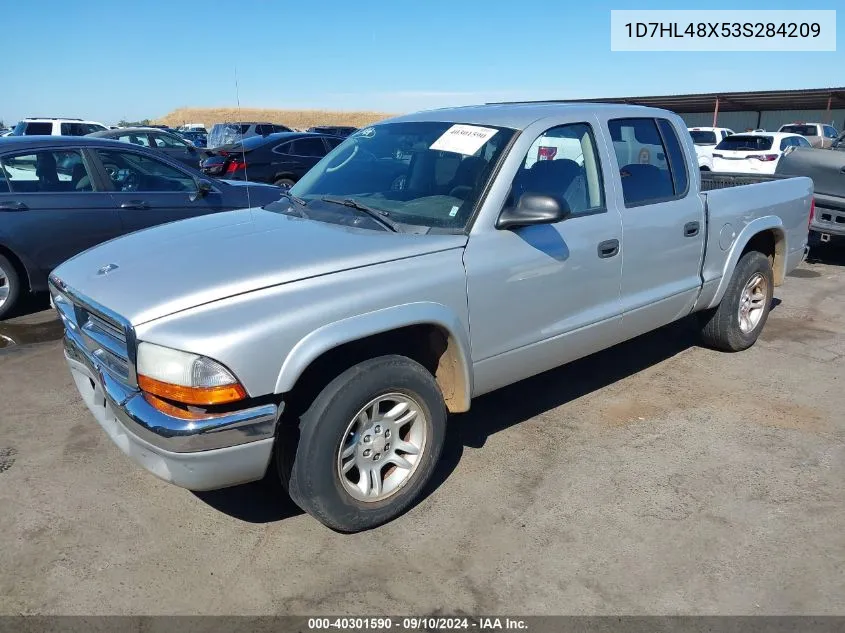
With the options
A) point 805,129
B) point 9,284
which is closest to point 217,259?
point 9,284

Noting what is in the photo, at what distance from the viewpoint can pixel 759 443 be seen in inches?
159

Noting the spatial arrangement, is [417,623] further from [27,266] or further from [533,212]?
[27,266]

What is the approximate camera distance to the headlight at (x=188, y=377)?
255 cm

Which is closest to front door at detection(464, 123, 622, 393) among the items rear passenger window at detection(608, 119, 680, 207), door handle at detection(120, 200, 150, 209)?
rear passenger window at detection(608, 119, 680, 207)

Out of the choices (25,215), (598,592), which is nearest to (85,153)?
(25,215)

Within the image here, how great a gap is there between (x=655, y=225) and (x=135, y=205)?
194 inches

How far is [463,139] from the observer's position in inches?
147

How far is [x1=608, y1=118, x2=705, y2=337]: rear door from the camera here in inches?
163

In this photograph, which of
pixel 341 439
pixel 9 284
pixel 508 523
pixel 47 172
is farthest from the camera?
pixel 47 172

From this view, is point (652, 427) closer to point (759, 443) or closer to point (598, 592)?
point (759, 443)

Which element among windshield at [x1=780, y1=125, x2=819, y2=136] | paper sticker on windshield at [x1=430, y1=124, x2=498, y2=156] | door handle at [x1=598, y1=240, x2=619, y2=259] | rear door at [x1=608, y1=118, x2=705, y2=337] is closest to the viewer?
paper sticker on windshield at [x1=430, y1=124, x2=498, y2=156]

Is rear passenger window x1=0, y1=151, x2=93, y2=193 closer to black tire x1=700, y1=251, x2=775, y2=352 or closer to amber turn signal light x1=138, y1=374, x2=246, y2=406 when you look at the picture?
amber turn signal light x1=138, y1=374, x2=246, y2=406

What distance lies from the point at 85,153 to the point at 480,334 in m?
5.03

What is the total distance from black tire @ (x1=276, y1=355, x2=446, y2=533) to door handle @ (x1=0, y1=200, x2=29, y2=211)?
4.71 meters
